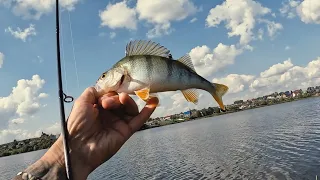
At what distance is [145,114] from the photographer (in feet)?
12.1

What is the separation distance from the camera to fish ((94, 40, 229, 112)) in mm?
3217

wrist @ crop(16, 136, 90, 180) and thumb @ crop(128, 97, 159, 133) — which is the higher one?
thumb @ crop(128, 97, 159, 133)

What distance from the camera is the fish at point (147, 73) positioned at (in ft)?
10.6

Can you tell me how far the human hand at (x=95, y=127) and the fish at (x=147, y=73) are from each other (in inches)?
5.8

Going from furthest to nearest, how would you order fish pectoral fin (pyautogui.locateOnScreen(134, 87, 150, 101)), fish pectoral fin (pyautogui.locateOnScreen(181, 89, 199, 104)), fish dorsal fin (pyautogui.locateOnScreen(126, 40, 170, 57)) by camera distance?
fish pectoral fin (pyautogui.locateOnScreen(181, 89, 199, 104)) → fish dorsal fin (pyautogui.locateOnScreen(126, 40, 170, 57)) → fish pectoral fin (pyautogui.locateOnScreen(134, 87, 150, 101))

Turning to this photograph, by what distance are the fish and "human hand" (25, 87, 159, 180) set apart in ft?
0.48

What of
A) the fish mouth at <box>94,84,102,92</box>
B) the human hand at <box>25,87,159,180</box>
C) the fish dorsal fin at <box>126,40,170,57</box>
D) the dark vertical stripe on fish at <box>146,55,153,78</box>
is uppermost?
the fish dorsal fin at <box>126,40,170,57</box>

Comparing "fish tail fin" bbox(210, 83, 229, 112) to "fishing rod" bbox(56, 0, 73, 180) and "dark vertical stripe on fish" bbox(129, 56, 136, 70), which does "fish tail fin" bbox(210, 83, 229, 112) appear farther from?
"fishing rod" bbox(56, 0, 73, 180)

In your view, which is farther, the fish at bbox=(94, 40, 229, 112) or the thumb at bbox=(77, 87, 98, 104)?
the thumb at bbox=(77, 87, 98, 104)

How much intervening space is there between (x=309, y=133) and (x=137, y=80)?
4773cm

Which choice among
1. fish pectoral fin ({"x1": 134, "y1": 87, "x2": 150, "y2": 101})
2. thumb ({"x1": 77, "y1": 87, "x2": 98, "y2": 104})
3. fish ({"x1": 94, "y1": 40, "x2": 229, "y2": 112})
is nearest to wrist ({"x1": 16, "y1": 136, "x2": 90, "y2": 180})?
thumb ({"x1": 77, "y1": 87, "x2": 98, "y2": 104})

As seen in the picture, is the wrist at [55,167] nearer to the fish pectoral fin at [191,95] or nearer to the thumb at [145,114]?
the thumb at [145,114]

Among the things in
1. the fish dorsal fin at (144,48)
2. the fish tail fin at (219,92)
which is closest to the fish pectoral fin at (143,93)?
the fish dorsal fin at (144,48)

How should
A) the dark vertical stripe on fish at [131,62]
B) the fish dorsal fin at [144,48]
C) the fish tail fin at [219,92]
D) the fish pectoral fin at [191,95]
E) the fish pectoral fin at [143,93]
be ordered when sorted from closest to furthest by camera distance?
the fish pectoral fin at [143,93] < the dark vertical stripe on fish at [131,62] < the fish dorsal fin at [144,48] < the fish pectoral fin at [191,95] < the fish tail fin at [219,92]
